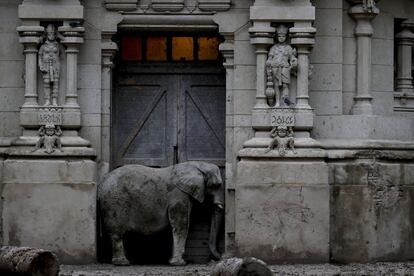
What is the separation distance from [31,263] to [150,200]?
11.2 feet

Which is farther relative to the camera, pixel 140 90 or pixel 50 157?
pixel 140 90

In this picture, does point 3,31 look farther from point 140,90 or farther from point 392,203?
point 392,203

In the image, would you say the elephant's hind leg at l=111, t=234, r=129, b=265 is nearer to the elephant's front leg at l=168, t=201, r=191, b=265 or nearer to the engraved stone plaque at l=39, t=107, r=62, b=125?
the elephant's front leg at l=168, t=201, r=191, b=265

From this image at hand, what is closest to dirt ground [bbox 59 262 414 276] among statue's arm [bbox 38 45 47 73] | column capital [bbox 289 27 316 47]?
statue's arm [bbox 38 45 47 73]

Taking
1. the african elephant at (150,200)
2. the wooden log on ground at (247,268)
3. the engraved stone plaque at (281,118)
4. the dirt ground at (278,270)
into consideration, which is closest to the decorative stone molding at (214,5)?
the engraved stone plaque at (281,118)

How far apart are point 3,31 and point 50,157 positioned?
221 cm

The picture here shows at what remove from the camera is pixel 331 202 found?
2083 cm

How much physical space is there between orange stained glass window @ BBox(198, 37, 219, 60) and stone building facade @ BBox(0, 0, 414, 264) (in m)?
0.22

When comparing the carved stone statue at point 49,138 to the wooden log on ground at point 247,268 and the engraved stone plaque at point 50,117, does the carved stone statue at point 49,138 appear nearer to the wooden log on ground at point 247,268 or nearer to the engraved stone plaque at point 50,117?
→ the engraved stone plaque at point 50,117

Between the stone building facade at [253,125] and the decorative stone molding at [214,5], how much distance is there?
2 centimetres

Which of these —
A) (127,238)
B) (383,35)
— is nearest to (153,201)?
(127,238)

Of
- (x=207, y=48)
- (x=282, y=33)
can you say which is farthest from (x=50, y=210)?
(x=282, y=33)

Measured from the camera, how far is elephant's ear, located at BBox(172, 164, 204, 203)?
20828 mm

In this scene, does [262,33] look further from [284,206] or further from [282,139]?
[284,206]
